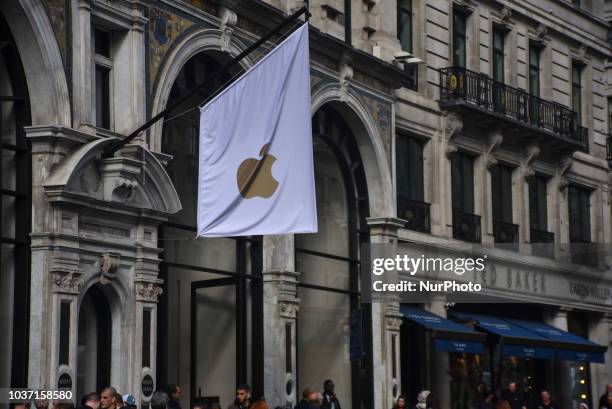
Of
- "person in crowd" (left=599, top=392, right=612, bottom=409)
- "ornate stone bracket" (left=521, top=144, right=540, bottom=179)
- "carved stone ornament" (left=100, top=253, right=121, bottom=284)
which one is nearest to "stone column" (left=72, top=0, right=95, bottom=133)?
"carved stone ornament" (left=100, top=253, right=121, bottom=284)

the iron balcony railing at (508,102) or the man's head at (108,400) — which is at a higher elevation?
the iron balcony railing at (508,102)

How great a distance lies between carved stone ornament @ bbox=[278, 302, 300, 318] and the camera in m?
29.6

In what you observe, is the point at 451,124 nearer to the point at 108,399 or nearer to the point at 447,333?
the point at 447,333

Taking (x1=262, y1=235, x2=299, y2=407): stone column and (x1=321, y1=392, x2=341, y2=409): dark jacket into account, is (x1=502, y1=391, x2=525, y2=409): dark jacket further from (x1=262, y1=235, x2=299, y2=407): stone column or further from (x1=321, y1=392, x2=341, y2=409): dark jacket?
(x1=321, y1=392, x2=341, y2=409): dark jacket

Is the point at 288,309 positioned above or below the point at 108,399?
above

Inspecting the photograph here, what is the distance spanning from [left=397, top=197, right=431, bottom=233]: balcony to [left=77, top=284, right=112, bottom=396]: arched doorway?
475 inches

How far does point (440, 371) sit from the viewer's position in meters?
36.7

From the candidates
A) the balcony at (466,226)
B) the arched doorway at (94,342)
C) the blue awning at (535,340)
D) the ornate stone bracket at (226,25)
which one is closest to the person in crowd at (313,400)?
the arched doorway at (94,342)

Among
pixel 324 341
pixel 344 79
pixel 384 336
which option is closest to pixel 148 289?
pixel 324 341

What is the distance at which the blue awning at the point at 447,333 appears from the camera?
34750 millimetres

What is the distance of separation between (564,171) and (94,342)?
22670 mm

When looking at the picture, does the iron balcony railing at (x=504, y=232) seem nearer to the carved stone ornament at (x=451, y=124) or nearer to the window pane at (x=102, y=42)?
the carved stone ornament at (x=451, y=124)

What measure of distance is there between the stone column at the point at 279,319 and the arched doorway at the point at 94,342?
5.68m

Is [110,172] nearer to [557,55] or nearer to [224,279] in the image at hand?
[224,279]
